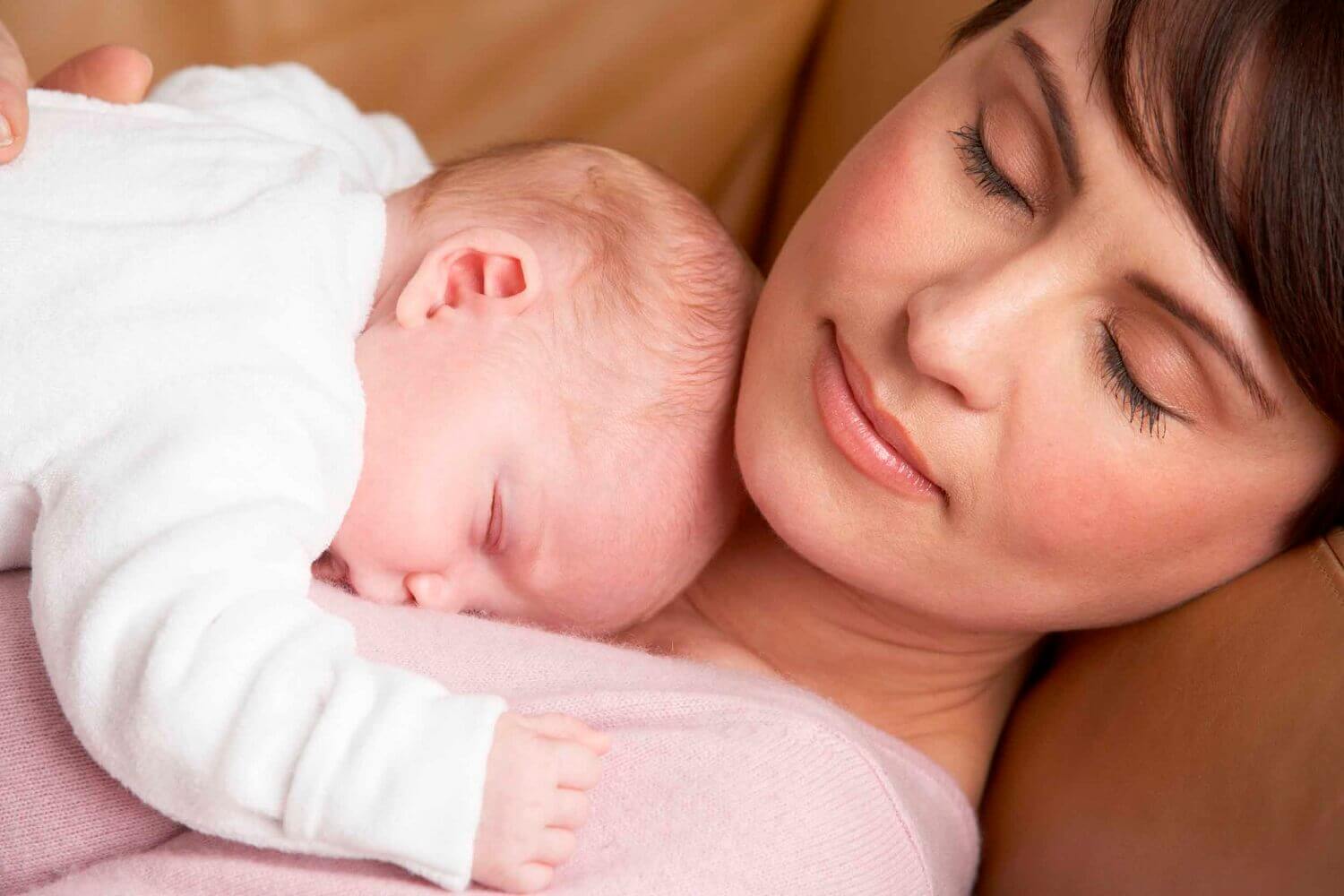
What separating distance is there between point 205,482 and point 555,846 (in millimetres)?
344

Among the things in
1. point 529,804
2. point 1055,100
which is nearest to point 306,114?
point 1055,100

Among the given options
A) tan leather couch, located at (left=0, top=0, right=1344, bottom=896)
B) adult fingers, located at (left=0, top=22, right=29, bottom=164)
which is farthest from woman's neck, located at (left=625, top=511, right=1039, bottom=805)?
adult fingers, located at (left=0, top=22, right=29, bottom=164)

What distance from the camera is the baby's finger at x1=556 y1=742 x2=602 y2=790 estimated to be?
848mm

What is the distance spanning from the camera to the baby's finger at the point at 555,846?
839 mm

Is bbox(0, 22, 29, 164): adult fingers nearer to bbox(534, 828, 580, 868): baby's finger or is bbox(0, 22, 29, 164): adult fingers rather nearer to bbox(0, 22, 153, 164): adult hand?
bbox(0, 22, 153, 164): adult hand

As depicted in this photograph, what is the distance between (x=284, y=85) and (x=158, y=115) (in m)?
0.46

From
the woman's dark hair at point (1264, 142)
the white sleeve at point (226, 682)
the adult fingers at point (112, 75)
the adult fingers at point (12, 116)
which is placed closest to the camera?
the white sleeve at point (226, 682)

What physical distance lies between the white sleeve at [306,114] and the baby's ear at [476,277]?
0.30 meters

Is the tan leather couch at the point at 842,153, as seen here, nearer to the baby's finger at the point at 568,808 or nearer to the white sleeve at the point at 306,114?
the white sleeve at the point at 306,114

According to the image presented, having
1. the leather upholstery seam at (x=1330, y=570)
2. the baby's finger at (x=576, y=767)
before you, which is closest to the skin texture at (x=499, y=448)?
the baby's finger at (x=576, y=767)

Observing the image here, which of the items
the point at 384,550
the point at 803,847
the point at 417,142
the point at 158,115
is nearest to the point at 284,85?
the point at 417,142

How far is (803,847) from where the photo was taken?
99 cm

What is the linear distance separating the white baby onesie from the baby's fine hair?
16 centimetres

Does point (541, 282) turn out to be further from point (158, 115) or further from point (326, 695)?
point (326, 695)
